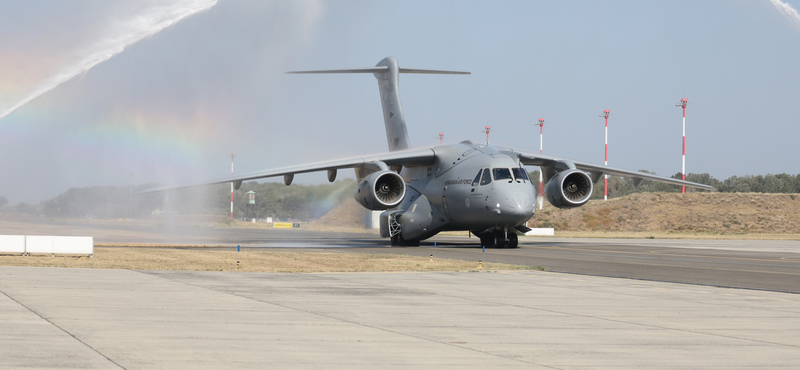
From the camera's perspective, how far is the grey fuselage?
97.9ft

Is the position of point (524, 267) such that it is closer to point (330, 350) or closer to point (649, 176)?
point (330, 350)

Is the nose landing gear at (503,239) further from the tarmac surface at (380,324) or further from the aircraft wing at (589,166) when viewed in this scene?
the tarmac surface at (380,324)

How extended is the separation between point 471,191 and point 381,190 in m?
3.62

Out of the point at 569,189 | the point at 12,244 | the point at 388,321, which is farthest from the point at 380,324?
the point at 569,189

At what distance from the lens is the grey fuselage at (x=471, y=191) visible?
29844 millimetres

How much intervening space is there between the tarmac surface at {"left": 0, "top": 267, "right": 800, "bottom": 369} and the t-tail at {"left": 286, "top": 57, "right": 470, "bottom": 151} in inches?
991

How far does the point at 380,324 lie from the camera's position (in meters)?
9.70

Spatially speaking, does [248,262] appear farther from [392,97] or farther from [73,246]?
[392,97]

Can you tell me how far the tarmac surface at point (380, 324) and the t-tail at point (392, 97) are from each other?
25181 millimetres

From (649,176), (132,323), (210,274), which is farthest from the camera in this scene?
(649,176)

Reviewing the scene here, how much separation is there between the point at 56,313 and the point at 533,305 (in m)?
6.76

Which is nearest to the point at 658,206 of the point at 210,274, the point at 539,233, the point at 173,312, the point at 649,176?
the point at 539,233

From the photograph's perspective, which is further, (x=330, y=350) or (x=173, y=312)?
(x=173, y=312)

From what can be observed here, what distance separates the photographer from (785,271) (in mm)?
20141
